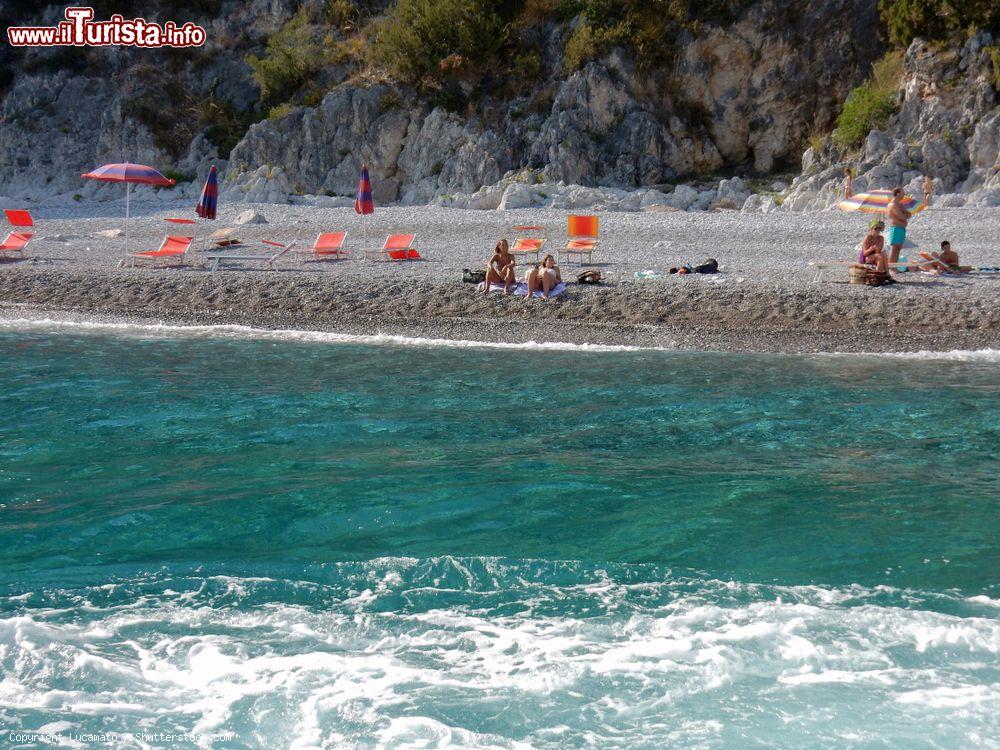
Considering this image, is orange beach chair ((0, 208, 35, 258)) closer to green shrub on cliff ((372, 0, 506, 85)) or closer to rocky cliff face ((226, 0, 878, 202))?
rocky cliff face ((226, 0, 878, 202))

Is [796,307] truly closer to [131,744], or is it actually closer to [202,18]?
[131,744]

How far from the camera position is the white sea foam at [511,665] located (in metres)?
4.45

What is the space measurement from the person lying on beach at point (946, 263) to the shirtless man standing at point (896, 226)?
51cm

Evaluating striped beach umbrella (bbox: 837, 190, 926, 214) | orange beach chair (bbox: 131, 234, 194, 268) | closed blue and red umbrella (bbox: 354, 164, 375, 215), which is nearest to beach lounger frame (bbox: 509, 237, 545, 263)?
closed blue and red umbrella (bbox: 354, 164, 375, 215)

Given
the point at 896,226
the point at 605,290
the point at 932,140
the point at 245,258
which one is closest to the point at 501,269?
the point at 605,290

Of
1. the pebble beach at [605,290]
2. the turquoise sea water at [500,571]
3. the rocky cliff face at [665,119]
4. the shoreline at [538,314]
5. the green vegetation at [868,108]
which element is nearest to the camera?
the turquoise sea water at [500,571]

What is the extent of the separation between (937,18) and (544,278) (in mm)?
17532

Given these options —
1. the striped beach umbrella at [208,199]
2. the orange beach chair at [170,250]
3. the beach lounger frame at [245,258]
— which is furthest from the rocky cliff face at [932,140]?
the orange beach chair at [170,250]

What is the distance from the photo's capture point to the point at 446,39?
3153 cm

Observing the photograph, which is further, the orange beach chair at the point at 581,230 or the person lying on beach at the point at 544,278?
the orange beach chair at the point at 581,230

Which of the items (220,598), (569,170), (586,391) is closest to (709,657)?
(220,598)

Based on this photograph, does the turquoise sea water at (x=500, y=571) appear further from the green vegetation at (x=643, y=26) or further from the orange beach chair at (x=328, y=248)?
the green vegetation at (x=643, y=26)

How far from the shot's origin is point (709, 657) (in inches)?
195

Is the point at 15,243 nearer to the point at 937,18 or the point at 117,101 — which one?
the point at 117,101
